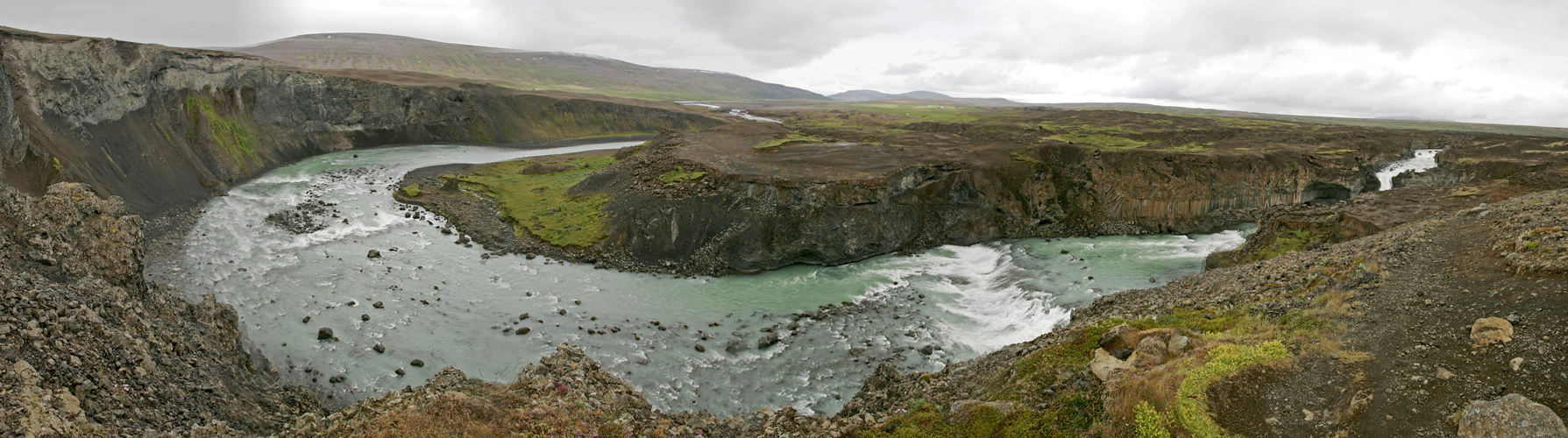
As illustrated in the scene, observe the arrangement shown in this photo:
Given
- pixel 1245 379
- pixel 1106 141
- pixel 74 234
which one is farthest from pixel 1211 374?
pixel 1106 141

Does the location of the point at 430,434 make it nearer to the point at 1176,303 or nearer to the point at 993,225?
the point at 1176,303

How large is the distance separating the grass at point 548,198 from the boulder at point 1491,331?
1321 inches

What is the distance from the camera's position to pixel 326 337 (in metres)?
21.9

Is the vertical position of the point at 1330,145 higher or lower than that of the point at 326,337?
higher

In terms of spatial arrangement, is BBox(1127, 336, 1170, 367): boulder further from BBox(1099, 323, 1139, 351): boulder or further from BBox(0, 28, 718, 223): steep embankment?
BBox(0, 28, 718, 223): steep embankment

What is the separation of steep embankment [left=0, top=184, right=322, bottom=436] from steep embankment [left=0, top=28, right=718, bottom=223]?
13.8m

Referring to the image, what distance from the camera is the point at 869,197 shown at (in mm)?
36062

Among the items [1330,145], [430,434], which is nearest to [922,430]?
[430,434]

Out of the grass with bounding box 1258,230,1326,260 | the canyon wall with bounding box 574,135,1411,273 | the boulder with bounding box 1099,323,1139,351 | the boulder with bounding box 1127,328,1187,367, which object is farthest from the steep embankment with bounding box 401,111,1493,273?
the boulder with bounding box 1127,328,1187,367

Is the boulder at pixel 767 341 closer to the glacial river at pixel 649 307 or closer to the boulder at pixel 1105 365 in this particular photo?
the glacial river at pixel 649 307

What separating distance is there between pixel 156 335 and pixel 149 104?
4569 cm

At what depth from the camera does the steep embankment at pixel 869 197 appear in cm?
3441

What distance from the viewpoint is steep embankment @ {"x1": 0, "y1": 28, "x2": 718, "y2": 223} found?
3394 cm

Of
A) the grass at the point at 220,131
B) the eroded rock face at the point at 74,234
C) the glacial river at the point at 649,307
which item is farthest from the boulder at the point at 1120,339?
the grass at the point at 220,131
